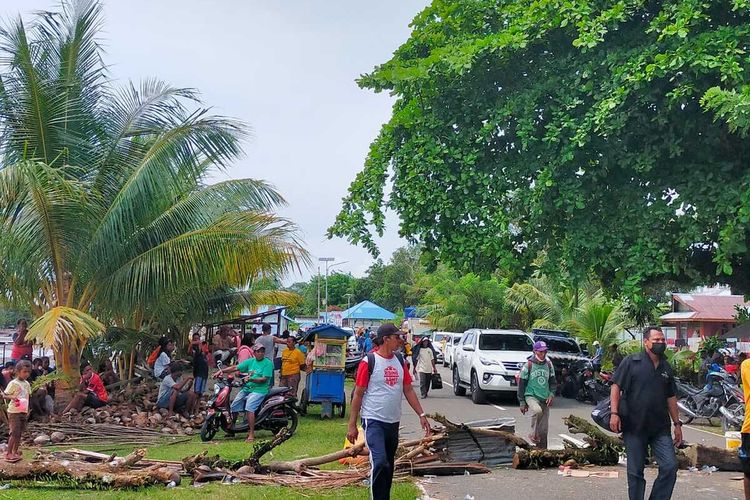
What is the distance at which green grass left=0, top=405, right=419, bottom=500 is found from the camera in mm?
8031

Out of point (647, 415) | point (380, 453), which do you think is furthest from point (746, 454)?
point (380, 453)

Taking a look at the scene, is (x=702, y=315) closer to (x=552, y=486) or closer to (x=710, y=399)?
(x=710, y=399)

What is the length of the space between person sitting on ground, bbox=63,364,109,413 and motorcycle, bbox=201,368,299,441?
7.99 ft

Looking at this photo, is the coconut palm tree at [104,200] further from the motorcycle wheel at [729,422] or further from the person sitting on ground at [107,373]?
the motorcycle wheel at [729,422]

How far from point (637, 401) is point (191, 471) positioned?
16.4ft

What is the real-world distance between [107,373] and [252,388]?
19.0 ft

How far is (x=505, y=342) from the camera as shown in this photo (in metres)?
19.9

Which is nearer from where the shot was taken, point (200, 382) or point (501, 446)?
point (501, 446)

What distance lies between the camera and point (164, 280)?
1386cm

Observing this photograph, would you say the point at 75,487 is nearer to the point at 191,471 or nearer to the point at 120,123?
the point at 191,471

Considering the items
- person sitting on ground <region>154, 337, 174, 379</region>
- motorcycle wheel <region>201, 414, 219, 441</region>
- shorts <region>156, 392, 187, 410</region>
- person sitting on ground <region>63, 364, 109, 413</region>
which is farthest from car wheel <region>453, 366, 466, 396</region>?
person sitting on ground <region>63, 364, 109, 413</region>

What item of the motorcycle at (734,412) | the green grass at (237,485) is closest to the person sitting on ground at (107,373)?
the green grass at (237,485)

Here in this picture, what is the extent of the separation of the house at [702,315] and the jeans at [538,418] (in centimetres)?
2759

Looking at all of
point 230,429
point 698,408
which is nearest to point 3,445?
point 230,429
